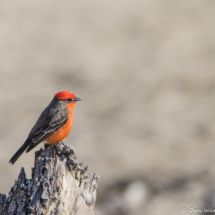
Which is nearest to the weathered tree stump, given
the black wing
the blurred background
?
the black wing

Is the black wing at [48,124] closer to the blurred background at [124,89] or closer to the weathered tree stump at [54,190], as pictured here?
the weathered tree stump at [54,190]

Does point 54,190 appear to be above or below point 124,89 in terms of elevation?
below

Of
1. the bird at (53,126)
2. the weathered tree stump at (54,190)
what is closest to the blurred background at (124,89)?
the bird at (53,126)

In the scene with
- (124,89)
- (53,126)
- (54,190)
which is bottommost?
(54,190)

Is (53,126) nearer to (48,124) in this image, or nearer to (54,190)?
(48,124)

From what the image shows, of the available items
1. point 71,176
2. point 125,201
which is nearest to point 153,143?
point 125,201

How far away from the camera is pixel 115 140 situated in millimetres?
11633

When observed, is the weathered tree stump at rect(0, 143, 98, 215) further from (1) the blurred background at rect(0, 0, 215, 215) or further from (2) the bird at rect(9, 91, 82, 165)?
(1) the blurred background at rect(0, 0, 215, 215)

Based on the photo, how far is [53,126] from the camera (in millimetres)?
6652

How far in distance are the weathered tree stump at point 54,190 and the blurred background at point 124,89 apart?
13.9 ft

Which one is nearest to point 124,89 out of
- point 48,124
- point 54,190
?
point 48,124

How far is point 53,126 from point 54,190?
86.8 inches

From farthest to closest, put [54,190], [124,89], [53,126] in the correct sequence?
[124,89]
[53,126]
[54,190]

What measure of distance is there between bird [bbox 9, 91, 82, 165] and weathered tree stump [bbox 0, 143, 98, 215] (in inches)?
62.8
